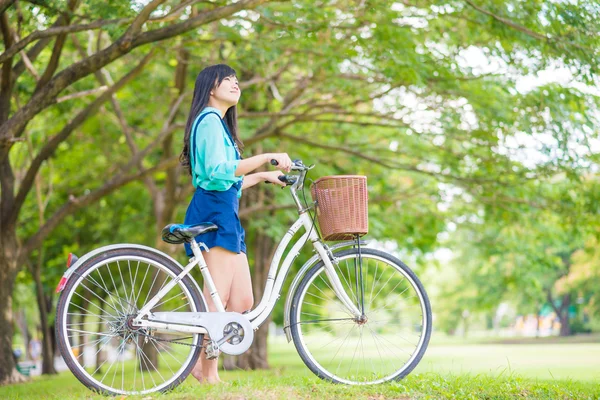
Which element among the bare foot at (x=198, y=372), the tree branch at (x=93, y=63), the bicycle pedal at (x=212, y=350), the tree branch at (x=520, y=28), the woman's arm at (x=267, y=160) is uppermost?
the tree branch at (x=520, y=28)

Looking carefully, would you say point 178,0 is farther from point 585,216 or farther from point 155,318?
point 585,216

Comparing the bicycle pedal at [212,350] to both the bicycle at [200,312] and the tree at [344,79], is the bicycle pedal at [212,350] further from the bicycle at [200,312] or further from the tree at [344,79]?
the tree at [344,79]

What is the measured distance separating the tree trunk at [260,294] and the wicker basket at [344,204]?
1116 cm

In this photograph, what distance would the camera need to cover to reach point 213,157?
4.61 metres

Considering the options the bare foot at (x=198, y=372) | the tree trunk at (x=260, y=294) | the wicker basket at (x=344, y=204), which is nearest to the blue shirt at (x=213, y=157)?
the wicker basket at (x=344, y=204)

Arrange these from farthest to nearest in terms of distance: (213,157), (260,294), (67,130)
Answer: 1. (260,294)
2. (67,130)
3. (213,157)

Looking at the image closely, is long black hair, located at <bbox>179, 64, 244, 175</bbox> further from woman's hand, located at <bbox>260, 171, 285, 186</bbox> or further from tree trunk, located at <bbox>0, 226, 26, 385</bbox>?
tree trunk, located at <bbox>0, 226, 26, 385</bbox>

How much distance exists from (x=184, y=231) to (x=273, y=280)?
2.22ft

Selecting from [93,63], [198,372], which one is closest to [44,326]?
[93,63]

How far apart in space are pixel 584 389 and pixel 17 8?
6380 millimetres

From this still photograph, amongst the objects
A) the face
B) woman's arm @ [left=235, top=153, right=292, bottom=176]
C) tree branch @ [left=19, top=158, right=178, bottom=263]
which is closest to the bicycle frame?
woman's arm @ [left=235, top=153, right=292, bottom=176]

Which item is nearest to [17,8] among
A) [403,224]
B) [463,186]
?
[463,186]

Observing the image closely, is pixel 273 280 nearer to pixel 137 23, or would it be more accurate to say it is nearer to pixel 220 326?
pixel 220 326

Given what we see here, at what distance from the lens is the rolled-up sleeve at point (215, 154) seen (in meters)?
4.59
